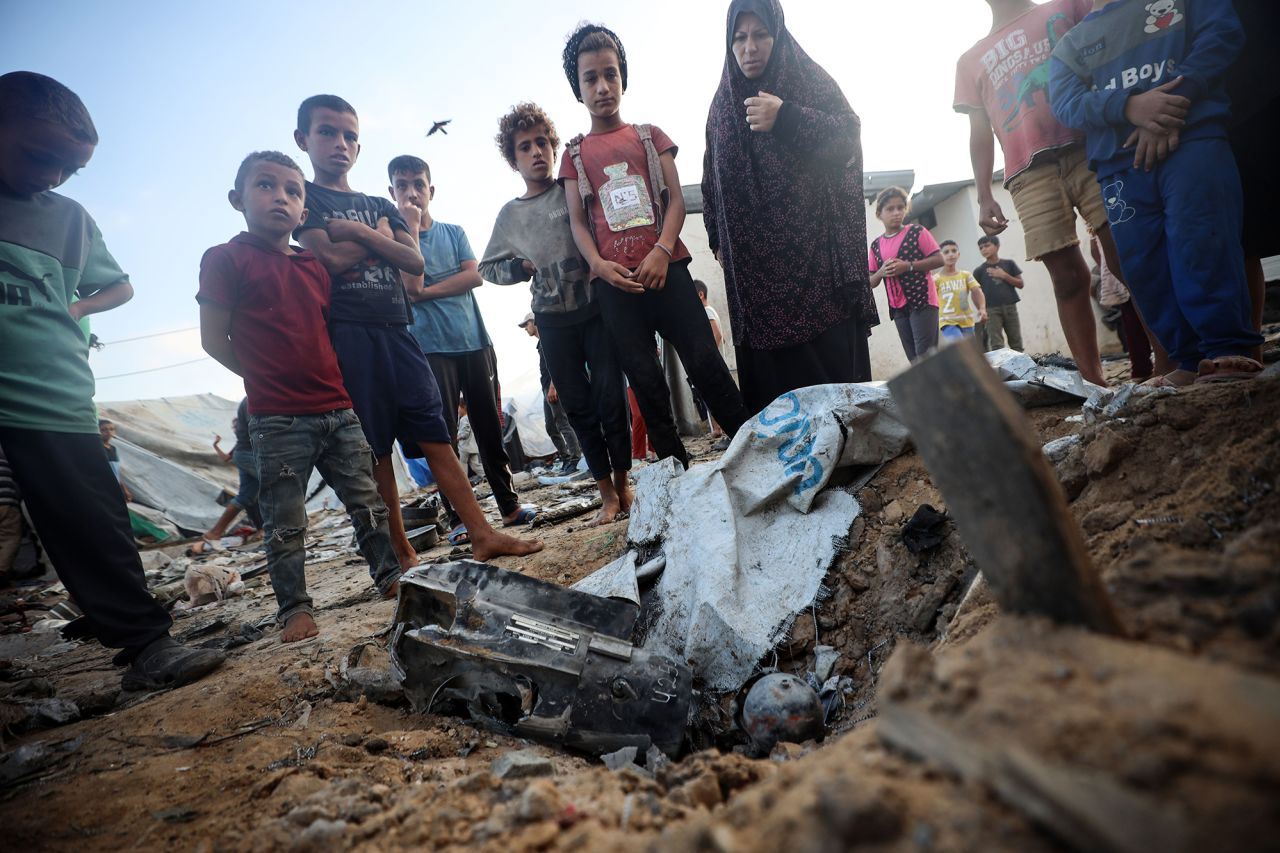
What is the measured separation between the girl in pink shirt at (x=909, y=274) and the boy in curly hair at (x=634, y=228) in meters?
2.68

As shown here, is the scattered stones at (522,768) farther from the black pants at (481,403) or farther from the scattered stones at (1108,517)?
the black pants at (481,403)

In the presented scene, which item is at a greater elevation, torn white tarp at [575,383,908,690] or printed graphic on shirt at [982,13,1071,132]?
printed graphic on shirt at [982,13,1071,132]

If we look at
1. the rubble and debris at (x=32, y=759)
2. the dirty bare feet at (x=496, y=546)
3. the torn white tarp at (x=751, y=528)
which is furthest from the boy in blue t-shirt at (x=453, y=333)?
the rubble and debris at (x=32, y=759)

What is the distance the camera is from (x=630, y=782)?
0.97m

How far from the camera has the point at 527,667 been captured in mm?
1504

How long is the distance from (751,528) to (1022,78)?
93.3 inches

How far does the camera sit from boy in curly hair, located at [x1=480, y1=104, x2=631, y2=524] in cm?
292

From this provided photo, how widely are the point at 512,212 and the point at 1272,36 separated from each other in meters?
3.00

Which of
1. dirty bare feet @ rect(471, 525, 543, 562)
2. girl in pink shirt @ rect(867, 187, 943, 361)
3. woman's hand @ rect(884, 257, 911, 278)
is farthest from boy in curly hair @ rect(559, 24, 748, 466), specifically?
woman's hand @ rect(884, 257, 911, 278)

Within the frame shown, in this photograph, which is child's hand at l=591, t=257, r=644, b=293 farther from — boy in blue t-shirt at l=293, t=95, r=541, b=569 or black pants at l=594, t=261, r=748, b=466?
boy in blue t-shirt at l=293, t=95, r=541, b=569

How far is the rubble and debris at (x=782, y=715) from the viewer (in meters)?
1.43

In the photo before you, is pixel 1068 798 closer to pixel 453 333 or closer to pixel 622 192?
pixel 622 192

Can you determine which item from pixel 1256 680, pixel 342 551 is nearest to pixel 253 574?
pixel 342 551

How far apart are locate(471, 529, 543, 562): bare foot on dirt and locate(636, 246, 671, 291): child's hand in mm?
1347
